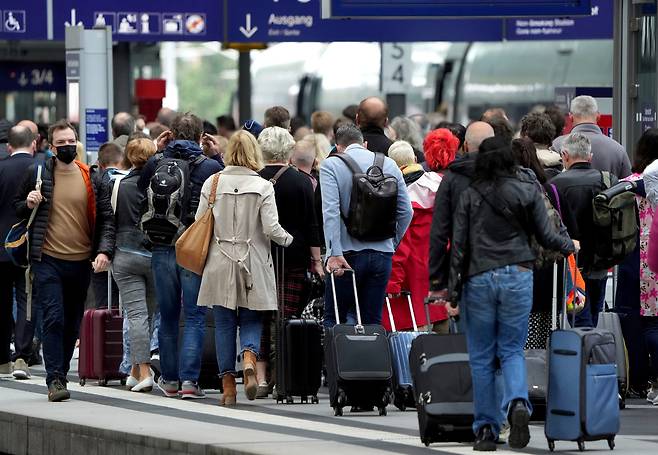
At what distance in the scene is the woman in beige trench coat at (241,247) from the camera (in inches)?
512

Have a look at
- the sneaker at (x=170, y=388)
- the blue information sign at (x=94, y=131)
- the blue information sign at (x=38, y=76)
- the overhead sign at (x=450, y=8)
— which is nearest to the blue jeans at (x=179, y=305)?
the sneaker at (x=170, y=388)

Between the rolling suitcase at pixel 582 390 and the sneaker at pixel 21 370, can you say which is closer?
the rolling suitcase at pixel 582 390

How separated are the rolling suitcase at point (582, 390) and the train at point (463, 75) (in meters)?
18.3

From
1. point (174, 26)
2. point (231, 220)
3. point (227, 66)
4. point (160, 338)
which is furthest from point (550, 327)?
point (227, 66)

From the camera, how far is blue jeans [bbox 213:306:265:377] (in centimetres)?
1316

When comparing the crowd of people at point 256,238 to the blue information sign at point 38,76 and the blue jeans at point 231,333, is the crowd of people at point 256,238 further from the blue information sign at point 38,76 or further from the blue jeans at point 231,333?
the blue information sign at point 38,76

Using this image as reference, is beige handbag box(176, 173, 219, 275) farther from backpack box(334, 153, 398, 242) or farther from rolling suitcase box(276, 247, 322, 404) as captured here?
backpack box(334, 153, 398, 242)

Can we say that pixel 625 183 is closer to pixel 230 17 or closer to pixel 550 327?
pixel 550 327

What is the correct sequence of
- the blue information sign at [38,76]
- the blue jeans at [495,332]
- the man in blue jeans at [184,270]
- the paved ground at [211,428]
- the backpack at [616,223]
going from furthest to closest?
the blue information sign at [38,76] → the man in blue jeans at [184,270] → the backpack at [616,223] → the paved ground at [211,428] → the blue jeans at [495,332]

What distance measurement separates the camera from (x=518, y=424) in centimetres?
1041

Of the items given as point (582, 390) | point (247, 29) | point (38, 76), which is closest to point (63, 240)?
point (582, 390)

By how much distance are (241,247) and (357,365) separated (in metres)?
1.12

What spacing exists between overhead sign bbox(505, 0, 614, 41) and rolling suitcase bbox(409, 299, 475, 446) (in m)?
14.3

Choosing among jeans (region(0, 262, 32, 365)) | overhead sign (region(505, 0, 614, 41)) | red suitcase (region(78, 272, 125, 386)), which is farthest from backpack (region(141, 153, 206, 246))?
overhead sign (region(505, 0, 614, 41))
